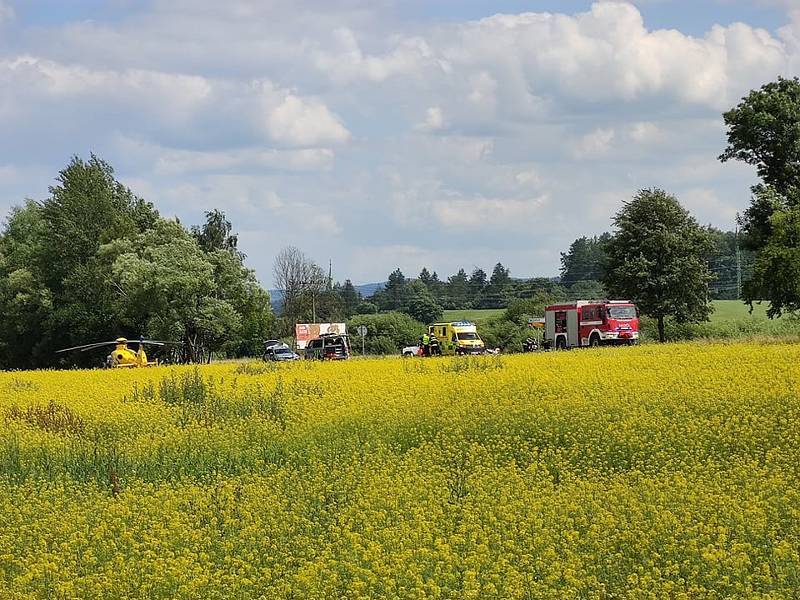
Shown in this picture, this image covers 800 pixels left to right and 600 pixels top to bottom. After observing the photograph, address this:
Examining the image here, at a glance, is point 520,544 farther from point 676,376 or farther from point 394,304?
point 394,304

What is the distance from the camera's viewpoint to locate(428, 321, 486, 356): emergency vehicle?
5409 centimetres

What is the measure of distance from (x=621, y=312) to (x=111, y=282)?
3525cm

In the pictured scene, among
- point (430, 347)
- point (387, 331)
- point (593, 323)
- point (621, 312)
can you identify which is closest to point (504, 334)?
point (387, 331)

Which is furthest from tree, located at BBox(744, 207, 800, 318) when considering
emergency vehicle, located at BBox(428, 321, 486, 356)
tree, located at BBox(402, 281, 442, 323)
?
tree, located at BBox(402, 281, 442, 323)

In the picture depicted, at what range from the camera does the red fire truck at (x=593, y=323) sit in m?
53.0

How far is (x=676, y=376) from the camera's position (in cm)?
1992

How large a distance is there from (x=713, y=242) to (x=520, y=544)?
200 ft

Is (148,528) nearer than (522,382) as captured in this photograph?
Yes

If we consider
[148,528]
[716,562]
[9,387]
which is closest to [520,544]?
[716,562]

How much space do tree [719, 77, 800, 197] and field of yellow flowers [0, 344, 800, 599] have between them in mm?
37383

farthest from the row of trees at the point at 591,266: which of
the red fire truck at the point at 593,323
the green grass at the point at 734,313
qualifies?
the red fire truck at the point at 593,323

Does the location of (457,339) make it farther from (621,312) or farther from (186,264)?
Result: (186,264)

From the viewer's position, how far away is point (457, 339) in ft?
181

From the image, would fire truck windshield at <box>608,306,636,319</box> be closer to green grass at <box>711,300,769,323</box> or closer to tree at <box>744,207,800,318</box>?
tree at <box>744,207,800,318</box>
